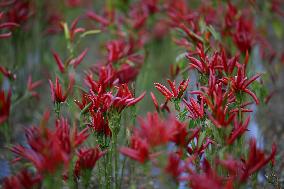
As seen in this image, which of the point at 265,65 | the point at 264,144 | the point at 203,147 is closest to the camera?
the point at 203,147

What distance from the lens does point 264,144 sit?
97.6 inches

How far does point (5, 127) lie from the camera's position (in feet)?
5.62

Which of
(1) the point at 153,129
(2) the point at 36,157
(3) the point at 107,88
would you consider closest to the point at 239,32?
(3) the point at 107,88

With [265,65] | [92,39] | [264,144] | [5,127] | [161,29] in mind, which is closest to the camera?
[5,127]

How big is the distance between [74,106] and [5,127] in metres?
0.26

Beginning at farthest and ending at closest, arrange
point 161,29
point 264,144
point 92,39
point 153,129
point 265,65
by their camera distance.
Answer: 1. point 92,39
2. point 161,29
3. point 265,65
4. point 264,144
5. point 153,129

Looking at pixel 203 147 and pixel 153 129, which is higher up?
pixel 153 129

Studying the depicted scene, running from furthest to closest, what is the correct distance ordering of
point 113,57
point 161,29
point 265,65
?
point 161,29 < point 265,65 < point 113,57

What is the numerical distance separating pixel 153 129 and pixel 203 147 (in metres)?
0.33

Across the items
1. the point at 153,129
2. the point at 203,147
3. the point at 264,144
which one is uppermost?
the point at 153,129

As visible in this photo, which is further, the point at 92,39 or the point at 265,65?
the point at 92,39

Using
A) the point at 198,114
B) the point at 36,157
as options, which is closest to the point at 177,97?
the point at 198,114

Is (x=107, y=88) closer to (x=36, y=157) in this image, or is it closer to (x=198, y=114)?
(x=198, y=114)

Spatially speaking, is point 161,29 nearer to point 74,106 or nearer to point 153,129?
point 74,106
